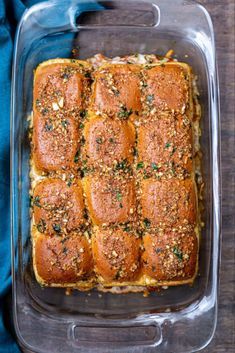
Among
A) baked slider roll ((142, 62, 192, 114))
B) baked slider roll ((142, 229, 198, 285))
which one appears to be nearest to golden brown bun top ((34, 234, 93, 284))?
Answer: baked slider roll ((142, 229, 198, 285))

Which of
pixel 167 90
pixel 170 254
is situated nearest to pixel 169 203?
pixel 170 254

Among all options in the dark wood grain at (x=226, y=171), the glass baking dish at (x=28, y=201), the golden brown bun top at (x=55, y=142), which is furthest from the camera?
the dark wood grain at (x=226, y=171)

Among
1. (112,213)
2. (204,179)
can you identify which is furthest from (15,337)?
(204,179)

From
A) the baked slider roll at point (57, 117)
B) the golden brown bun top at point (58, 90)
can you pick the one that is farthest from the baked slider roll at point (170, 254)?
the golden brown bun top at point (58, 90)

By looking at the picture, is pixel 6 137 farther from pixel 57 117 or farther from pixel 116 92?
pixel 116 92

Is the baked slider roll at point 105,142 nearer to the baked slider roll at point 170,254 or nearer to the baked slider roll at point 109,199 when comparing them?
the baked slider roll at point 109,199
